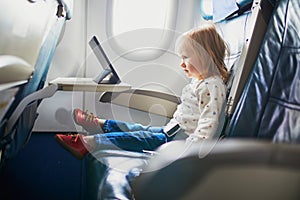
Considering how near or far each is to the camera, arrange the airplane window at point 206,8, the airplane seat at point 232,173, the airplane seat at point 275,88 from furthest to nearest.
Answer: the airplane window at point 206,8 < the airplane seat at point 275,88 < the airplane seat at point 232,173

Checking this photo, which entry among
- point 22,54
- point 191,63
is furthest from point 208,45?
point 22,54

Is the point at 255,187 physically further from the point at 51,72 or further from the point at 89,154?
the point at 51,72

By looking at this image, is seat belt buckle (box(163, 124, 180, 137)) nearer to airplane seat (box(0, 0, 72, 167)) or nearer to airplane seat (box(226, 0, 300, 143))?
airplane seat (box(226, 0, 300, 143))

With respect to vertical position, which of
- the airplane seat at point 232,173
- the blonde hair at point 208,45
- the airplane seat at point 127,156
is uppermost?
the blonde hair at point 208,45

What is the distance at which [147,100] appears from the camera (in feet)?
5.24

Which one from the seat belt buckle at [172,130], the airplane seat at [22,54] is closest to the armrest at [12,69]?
the airplane seat at [22,54]

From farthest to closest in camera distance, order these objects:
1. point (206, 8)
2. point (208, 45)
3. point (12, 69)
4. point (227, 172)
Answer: point (206, 8) → point (208, 45) → point (12, 69) → point (227, 172)

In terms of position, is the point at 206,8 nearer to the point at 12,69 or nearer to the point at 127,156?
the point at 127,156

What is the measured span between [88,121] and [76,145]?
Result: 0.26 m

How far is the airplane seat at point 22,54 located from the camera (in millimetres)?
712

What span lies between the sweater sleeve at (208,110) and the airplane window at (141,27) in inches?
30.9

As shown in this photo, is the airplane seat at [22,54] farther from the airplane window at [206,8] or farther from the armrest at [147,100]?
the airplane window at [206,8]

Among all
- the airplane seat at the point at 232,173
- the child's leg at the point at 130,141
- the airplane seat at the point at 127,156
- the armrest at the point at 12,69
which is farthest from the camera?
the child's leg at the point at 130,141

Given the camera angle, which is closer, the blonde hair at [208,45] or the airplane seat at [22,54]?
the airplane seat at [22,54]
